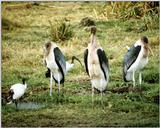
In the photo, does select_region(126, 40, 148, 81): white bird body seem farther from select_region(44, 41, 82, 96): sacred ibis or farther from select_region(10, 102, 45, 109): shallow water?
select_region(10, 102, 45, 109): shallow water

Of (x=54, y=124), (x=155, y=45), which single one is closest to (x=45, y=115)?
(x=54, y=124)

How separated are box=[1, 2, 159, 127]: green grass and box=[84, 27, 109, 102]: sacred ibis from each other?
5 centimetres

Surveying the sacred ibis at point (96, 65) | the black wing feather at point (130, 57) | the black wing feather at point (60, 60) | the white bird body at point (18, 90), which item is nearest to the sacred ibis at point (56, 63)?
the black wing feather at point (60, 60)

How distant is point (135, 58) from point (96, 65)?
0.32 m

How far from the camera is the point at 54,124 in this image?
20.4ft

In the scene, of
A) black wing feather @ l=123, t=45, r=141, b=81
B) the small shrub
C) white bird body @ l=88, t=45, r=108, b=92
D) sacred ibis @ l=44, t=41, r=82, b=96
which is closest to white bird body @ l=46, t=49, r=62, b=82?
sacred ibis @ l=44, t=41, r=82, b=96

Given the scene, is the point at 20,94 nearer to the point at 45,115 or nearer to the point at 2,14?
the point at 45,115

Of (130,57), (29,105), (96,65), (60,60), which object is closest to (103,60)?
(96,65)

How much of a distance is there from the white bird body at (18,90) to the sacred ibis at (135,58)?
2.73 feet

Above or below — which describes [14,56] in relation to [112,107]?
above

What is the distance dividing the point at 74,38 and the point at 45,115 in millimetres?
686

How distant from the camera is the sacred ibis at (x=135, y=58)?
20.6 feet

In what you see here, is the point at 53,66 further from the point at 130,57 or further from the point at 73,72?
the point at 130,57

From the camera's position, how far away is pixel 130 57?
20.7ft
